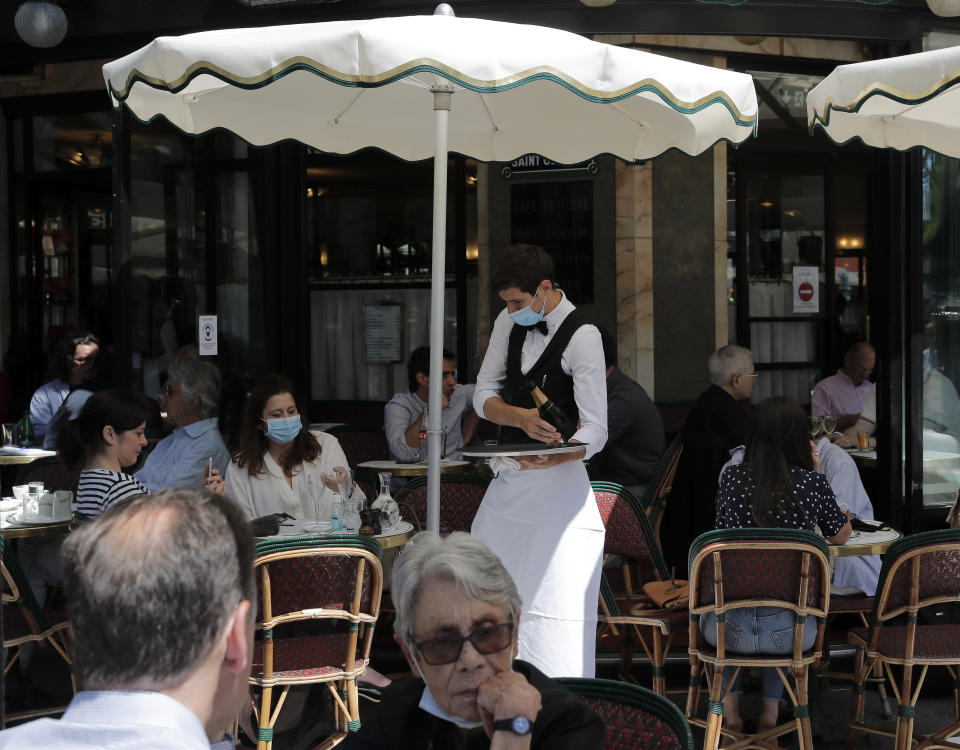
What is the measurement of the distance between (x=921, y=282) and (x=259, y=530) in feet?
12.9

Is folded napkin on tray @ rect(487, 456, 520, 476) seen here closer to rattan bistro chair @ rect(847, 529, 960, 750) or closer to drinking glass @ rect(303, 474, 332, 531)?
drinking glass @ rect(303, 474, 332, 531)

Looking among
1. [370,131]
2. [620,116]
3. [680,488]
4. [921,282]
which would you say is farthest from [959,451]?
[370,131]

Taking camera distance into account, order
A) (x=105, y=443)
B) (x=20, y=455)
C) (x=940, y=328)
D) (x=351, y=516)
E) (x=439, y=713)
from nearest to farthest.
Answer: (x=439, y=713) → (x=105, y=443) → (x=351, y=516) → (x=940, y=328) → (x=20, y=455)

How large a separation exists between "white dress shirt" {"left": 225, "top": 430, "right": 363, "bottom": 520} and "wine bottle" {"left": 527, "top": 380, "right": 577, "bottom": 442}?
1.37 metres

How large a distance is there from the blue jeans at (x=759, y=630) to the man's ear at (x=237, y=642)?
9.75 ft

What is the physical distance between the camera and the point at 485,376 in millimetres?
4383

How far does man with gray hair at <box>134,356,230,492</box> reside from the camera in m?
5.51

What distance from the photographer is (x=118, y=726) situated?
130 cm

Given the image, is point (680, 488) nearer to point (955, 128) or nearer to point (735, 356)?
point (735, 356)

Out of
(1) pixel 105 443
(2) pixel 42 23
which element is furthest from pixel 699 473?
(2) pixel 42 23

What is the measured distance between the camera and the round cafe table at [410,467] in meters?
6.70

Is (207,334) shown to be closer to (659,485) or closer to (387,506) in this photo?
(387,506)

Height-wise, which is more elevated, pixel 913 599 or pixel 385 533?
pixel 385 533

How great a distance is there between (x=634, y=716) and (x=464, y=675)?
386mm
